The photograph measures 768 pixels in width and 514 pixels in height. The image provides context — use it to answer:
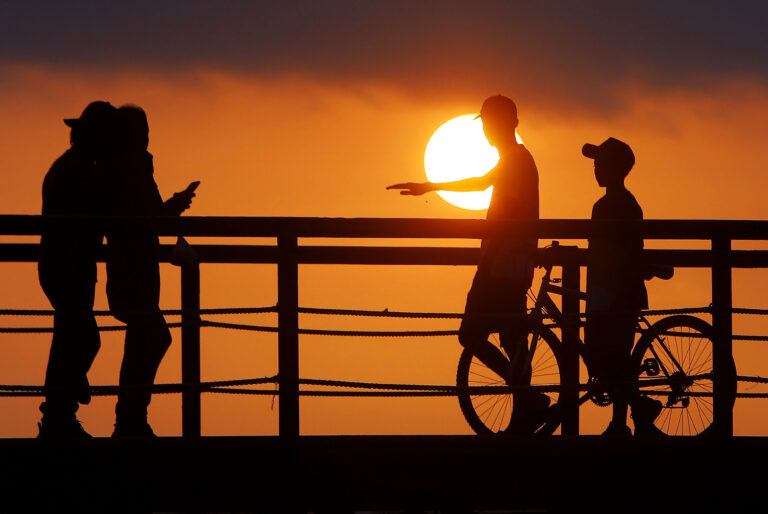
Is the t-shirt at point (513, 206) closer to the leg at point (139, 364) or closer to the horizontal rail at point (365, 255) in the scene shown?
the horizontal rail at point (365, 255)

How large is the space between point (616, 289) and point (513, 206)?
3.26 ft

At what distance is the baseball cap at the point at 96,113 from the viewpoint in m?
7.48

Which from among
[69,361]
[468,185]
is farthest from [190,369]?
[468,185]

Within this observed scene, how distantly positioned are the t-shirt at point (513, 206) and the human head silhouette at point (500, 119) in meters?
0.09

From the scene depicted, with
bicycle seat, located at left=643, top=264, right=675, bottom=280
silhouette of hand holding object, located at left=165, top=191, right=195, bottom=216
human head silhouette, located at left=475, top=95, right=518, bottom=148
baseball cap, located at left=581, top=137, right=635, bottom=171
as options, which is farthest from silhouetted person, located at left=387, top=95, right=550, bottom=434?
silhouette of hand holding object, located at left=165, top=191, right=195, bottom=216

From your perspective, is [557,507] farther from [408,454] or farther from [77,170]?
[77,170]

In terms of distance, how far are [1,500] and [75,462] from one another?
369 millimetres

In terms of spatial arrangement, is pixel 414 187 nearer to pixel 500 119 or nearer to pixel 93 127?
pixel 500 119

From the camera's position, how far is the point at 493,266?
24.9 feet

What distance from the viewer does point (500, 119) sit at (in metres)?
7.73

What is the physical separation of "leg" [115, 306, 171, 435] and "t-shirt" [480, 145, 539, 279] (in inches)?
67.4

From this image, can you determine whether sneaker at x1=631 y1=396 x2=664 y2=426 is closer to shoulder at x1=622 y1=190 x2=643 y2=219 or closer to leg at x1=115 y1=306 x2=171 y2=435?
shoulder at x1=622 y1=190 x2=643 y2=219

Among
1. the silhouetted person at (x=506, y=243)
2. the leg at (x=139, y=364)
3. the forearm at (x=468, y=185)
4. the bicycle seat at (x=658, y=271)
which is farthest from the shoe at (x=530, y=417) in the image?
the leg at (x=139, y=364)

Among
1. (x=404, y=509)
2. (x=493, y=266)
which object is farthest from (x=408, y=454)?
(x=493, y=266)
